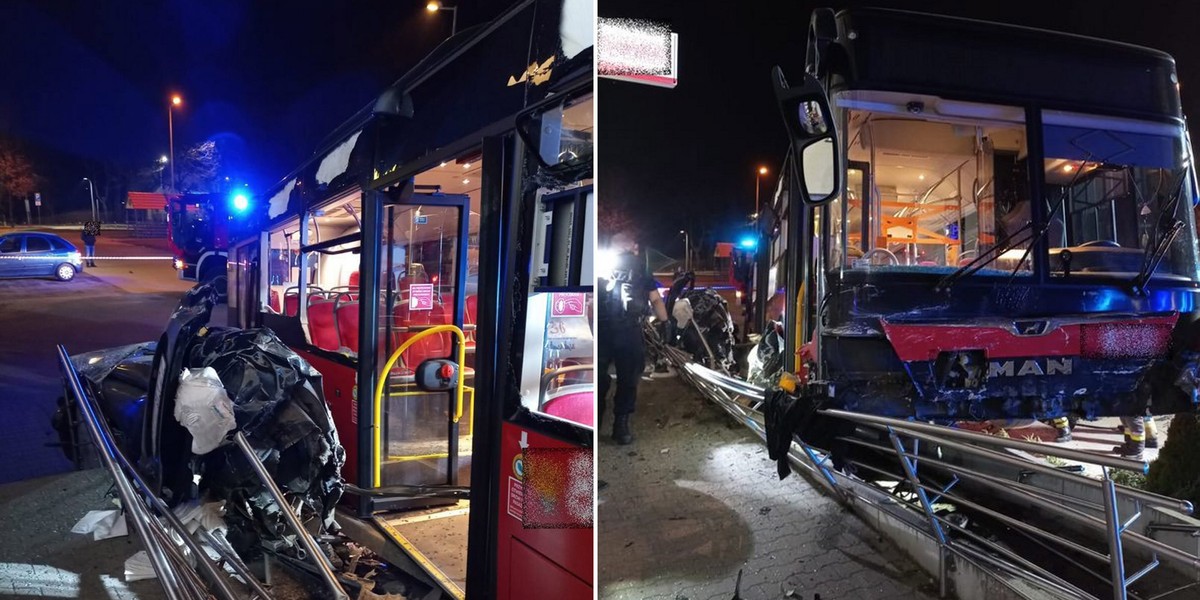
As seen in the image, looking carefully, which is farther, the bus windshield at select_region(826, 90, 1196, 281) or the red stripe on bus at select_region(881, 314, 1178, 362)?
the bus windshield at select_region(826, 90, 1196, 281)

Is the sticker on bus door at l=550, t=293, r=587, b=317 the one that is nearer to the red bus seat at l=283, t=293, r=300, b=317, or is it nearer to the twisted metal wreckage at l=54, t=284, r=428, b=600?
the twisted metal wreckage at l=54, t=284, r=428, b=600

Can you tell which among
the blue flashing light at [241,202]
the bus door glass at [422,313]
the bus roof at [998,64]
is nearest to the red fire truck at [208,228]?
the blue flashing light at [241,202]

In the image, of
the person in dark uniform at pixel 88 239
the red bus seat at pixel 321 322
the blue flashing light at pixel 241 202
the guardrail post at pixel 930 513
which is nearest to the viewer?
the guardrail post at pixel 930 513

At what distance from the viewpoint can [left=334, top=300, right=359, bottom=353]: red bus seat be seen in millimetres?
4969

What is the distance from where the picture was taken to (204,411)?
3469mm

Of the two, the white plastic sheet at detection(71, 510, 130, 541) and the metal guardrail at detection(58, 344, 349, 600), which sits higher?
the metal guardrail at detection(58, 344, 349, 600)

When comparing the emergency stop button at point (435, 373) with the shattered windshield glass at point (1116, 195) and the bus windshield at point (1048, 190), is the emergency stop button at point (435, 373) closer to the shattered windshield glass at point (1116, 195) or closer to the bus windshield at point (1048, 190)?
the bus windshield at point (1048, 190)

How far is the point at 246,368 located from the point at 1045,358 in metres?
4.31

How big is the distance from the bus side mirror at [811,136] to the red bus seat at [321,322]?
3.63m

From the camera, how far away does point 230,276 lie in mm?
8555

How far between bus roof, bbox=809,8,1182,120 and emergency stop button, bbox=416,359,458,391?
8.43ft

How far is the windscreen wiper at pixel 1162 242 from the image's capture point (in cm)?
370

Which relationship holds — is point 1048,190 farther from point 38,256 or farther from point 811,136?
point 38,256

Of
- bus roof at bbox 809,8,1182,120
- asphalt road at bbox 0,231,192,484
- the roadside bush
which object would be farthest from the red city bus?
the roadside bush
